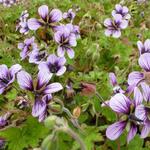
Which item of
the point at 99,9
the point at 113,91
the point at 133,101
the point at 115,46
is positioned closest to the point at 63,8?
the point at 99,9

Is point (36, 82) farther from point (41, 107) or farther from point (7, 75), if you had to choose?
point (7, 75)

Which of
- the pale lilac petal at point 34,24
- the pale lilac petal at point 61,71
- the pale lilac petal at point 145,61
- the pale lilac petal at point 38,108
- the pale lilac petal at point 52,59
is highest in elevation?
the pale lilac petal at point 34,24

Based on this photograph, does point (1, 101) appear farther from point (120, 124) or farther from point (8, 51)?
point (120, 124)

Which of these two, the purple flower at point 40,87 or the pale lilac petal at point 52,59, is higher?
the pale lilac petal at point 52,59

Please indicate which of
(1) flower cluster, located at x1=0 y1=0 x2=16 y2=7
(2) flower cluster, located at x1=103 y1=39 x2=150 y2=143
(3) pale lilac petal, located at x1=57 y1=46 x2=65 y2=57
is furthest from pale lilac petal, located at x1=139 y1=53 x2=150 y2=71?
(1) flower cluster, located at x1=0 y1=0 x2=16 y2=7

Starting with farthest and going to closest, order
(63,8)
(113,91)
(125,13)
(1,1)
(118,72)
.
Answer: (1,1)
(63,8)
(125,13)
(118,72)
(113,91)

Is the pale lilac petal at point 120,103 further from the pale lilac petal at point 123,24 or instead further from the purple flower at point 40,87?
the pale lilac petal at point 123,24

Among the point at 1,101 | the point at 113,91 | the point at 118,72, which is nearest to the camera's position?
the point at 113,91

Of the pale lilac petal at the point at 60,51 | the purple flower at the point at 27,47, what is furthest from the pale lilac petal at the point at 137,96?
the purple flower at the point at 27,47
